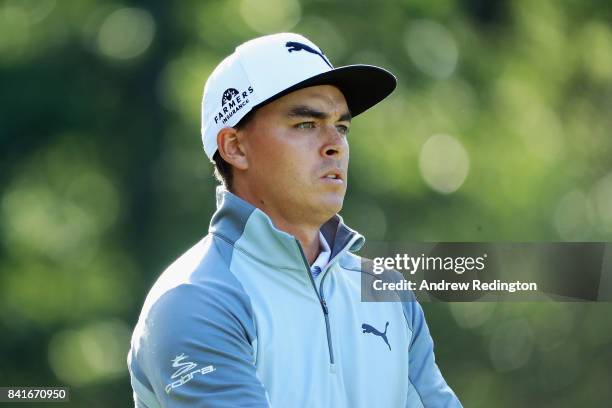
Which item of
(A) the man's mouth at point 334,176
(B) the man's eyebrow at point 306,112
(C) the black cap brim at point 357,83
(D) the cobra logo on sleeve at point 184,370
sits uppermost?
(C) the black cap brim at point 357,83

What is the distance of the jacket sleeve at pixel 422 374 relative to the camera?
7.29 feet

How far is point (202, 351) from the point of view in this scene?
1949 millimetres

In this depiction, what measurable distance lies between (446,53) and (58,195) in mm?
2720

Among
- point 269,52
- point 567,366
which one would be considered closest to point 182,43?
point 567,366

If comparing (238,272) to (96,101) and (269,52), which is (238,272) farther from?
(96,101)

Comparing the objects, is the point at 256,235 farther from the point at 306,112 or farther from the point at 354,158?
the point at 354,158

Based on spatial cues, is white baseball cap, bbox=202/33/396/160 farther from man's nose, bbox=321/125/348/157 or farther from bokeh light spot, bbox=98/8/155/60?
bokeh light spot, bbox=98/8/155/60

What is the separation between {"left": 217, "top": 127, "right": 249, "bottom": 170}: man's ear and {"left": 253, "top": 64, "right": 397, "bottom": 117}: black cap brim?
93 millimetres

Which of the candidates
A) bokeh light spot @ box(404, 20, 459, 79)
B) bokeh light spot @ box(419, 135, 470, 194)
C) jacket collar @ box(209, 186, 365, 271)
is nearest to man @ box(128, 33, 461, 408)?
jacket collar @ box(209, 186, 365, 271)

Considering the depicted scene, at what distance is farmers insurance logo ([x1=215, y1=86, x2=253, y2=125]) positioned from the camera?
2.33 meters

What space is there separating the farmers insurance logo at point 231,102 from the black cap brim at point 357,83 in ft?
0.10

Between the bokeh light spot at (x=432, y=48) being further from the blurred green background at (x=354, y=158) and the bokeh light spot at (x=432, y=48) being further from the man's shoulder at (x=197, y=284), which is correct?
the man's shoulder at (x=197, y=284)

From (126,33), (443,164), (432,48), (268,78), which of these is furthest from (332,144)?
(432,48)

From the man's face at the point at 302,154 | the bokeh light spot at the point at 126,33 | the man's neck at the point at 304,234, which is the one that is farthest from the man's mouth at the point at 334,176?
the bokeh light spot at the point at 126,33
